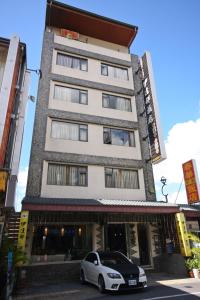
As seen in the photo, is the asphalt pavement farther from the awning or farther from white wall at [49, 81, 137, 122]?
the awning

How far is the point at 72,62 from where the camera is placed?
66.9ft

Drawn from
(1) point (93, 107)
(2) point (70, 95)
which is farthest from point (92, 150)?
(2) point (70, 95)

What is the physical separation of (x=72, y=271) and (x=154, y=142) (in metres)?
10.3

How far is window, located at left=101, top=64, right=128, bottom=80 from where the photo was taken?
2130cm

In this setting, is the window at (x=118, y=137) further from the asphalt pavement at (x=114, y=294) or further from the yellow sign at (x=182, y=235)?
the asphalt pavement at (x=114, y=294)

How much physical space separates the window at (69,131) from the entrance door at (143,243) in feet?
24.4

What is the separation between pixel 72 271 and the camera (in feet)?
45.8

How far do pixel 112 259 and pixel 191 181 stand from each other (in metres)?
9.31

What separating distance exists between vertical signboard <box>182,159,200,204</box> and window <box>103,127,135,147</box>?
14.6 feet

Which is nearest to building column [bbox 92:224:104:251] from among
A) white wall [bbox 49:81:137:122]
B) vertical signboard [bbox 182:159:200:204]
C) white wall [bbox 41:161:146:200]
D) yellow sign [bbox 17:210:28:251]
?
white wall [bbox 41:161:146:200]

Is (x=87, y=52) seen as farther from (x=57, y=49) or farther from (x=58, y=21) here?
(x=58, y=21)

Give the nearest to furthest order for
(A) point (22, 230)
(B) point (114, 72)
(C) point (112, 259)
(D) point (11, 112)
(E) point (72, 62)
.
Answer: (C) point (112, 259) < (A) point (22, 230) < (D) point (11, 112) < (E) point (72, 62) < (B) point (114, 72)

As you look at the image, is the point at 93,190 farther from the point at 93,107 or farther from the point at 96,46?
the point at 96,46

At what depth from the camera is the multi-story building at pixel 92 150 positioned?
48.3 ft
